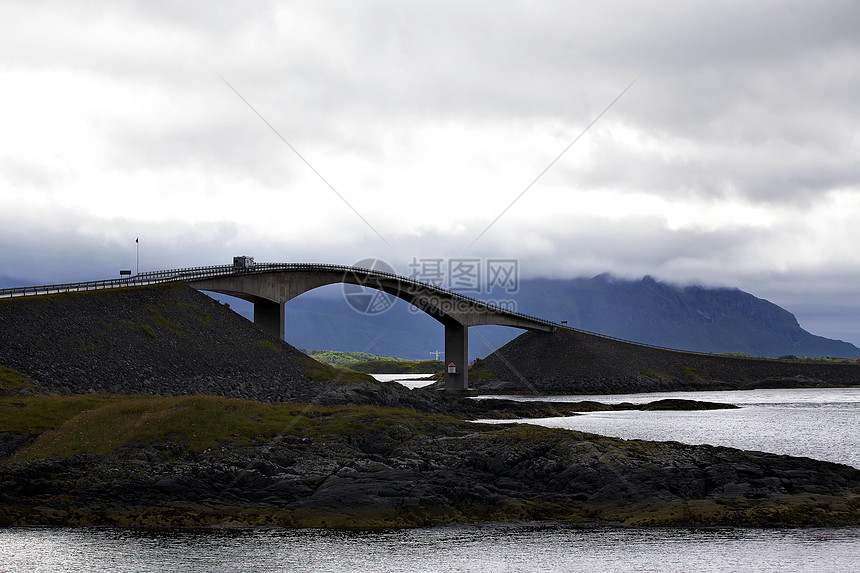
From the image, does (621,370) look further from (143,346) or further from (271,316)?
(143,346)

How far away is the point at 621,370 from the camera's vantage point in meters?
159

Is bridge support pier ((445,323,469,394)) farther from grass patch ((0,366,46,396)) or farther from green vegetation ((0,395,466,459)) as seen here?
grass patch ((0,366,46,396))

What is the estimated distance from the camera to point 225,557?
3062 cm

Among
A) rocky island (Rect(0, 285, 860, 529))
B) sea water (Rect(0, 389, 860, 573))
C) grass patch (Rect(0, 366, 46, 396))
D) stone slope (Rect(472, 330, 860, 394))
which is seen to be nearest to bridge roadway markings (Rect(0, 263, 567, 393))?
stone slope (Rect(472, 330, 860, 394))

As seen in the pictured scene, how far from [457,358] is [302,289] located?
147ft

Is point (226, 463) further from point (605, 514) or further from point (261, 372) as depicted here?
point (261, 372)

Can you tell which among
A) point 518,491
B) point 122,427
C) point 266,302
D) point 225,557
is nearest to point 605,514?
point 518,491

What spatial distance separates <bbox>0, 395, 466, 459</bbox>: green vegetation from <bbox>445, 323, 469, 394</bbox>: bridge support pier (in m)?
89.1

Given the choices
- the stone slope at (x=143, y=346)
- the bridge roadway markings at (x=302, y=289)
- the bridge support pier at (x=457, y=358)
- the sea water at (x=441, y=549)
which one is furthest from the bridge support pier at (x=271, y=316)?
the sea water at (x=441, y=549)

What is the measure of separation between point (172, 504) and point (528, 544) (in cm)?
1725

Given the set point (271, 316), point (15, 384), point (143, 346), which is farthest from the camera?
point (271, 316)

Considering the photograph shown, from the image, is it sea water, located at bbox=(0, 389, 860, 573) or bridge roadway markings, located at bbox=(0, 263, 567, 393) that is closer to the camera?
sea water, located at bbox=(0, 389, 860, 573)

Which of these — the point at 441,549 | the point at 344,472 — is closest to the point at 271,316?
the point at 344,472

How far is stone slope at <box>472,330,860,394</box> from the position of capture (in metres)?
155
